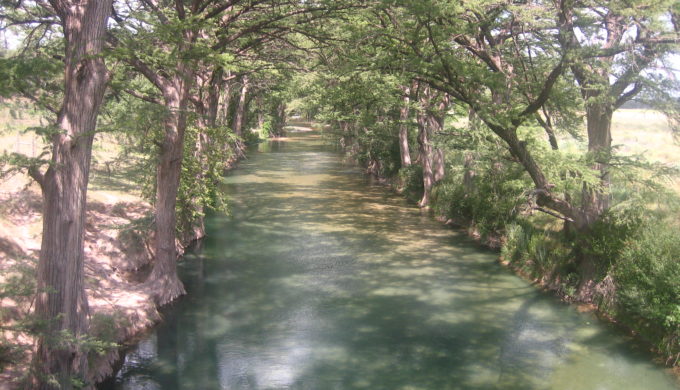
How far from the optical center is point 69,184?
7.46 metres

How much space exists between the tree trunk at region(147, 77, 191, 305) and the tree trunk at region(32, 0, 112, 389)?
4259mm

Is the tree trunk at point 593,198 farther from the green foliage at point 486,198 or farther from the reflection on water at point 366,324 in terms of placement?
the green foliage at point 486,198

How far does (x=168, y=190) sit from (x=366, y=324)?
5.39 m

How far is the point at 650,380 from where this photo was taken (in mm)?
9359

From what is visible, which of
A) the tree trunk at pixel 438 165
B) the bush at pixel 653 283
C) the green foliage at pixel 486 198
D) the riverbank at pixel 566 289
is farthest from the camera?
the tree trunk at pixel 438 165

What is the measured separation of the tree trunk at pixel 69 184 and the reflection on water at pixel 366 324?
6.28 feet

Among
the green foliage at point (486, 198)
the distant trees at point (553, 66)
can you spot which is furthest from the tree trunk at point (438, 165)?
the distant trees at point (553, 66)

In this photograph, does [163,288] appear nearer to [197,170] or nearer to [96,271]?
[96,271]

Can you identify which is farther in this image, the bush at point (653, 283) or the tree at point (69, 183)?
the bush at point (653, 283)

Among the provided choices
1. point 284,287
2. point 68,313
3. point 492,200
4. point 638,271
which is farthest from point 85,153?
point 492,200

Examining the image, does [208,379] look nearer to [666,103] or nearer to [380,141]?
[666,103]

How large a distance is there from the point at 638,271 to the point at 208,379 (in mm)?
8367

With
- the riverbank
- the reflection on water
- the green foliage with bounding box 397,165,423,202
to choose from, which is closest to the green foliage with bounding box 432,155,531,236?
the riverbank

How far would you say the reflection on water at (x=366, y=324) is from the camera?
9445 millimetres
